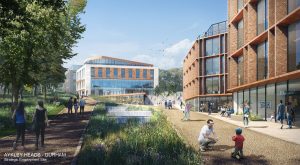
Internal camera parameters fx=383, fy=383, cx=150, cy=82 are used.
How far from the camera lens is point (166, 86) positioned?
12962cm

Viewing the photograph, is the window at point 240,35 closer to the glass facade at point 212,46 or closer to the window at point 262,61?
the window at point 262,61

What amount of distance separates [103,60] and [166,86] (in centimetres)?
2380

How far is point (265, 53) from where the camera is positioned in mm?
34562

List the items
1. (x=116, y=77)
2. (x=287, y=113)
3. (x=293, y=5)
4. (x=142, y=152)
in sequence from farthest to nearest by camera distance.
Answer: (x=116, y=77), (x=293, y=5), (x=287, y=113), (x=142, y=152)

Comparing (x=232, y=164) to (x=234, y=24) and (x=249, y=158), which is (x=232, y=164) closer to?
(x=249, y=158)

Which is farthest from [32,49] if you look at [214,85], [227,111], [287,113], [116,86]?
[116,86]

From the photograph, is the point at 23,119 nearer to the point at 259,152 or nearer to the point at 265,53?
the point at 259,152

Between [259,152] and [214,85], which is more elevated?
[214,85]

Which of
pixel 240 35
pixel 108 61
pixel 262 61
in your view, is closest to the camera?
pixel 262 61

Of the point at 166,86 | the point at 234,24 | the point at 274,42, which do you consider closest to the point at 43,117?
the point at 274,42

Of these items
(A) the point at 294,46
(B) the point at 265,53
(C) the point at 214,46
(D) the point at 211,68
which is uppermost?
(C) the point at 214,46

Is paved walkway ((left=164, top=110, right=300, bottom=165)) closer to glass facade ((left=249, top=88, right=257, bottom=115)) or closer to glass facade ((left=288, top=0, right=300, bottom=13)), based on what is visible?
glass facade ((left=288, top=0, right=300, bottom=13))

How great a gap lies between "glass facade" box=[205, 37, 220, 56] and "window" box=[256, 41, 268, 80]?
84.1ft

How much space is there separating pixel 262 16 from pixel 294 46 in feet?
26.2
